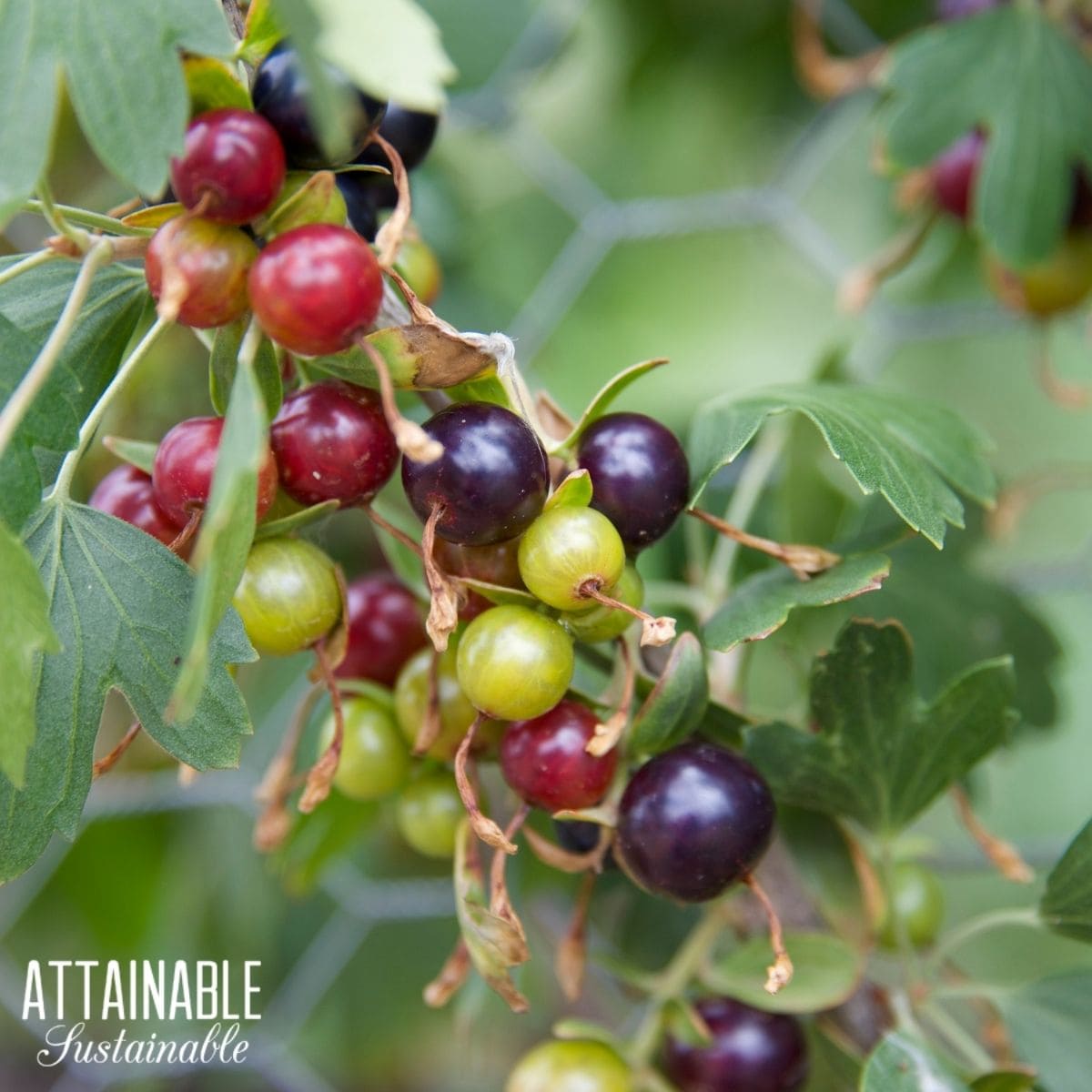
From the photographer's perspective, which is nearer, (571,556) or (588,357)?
(571,556)

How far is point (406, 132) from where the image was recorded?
387mm

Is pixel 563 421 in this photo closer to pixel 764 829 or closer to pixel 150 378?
pixel 764 829

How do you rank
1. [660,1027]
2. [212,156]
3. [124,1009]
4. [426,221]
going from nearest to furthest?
[212,156]
[660,1027]
[426,221]
[124,1009]

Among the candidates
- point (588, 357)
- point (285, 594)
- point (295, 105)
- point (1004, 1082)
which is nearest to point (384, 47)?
point (295, 105)

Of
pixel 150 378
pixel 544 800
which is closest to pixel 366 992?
pixel 150 378

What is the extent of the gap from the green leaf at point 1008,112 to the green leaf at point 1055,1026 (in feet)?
1.09

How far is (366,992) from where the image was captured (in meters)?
0.85

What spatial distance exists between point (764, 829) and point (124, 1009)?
2.16ft

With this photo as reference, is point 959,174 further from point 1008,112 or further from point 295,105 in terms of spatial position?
point 295,105

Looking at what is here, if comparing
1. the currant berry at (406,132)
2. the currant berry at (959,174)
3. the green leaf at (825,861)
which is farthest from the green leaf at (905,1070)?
the currant berry at (959,174)

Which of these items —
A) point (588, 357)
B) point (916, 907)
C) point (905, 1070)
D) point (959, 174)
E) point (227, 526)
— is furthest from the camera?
point (588, 357)

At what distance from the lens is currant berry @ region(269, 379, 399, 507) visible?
1.05ft

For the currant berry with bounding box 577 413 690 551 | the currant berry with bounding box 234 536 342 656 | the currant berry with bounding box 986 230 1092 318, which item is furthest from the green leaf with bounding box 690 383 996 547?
the currant berry with bounding box 986 230 1092 318

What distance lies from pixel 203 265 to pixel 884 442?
221mm
